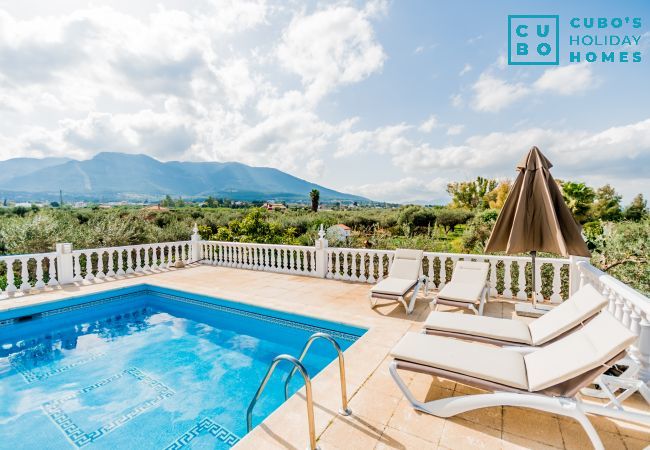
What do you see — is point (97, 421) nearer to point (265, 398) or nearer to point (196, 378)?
point (196, 378)

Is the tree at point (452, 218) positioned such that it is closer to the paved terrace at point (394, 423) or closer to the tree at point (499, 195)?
the tree at point (499, 195)

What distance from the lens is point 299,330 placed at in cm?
549

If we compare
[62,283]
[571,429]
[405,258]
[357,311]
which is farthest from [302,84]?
[571,429]

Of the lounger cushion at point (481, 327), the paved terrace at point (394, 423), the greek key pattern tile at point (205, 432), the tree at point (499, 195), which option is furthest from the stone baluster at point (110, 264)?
the tree at point (499, 195)

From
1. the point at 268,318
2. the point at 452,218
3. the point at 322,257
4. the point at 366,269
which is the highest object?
the point at 452,218

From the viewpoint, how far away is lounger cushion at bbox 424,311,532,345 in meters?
3.28

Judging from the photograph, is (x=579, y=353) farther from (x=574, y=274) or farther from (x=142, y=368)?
(x=142, y=368)

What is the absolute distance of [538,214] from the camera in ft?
15.9

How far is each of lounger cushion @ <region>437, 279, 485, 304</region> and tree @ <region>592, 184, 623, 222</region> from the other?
22624 millimetres

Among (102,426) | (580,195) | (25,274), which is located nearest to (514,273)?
(102,426)

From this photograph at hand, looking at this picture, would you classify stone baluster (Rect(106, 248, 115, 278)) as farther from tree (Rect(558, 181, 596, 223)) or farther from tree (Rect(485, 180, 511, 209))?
tree (Rect(485, 180, 511, 209))

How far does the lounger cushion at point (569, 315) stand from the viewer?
2.96 m

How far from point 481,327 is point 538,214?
2.45 metres

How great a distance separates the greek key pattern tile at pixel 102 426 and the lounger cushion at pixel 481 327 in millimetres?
3281
